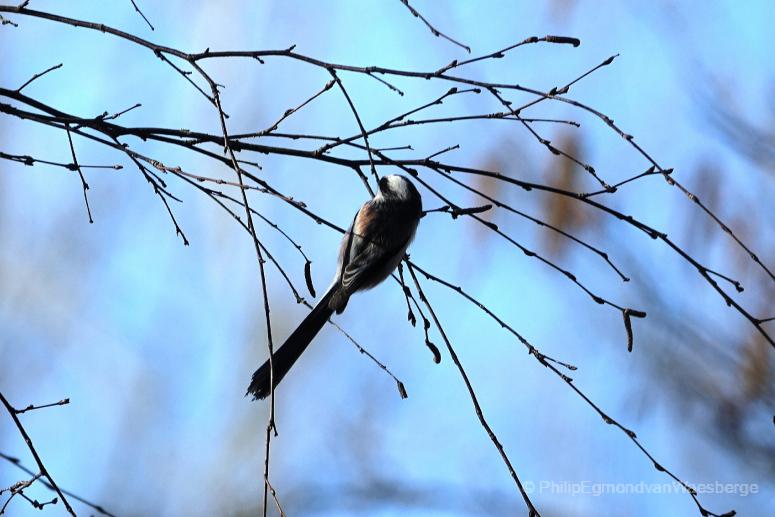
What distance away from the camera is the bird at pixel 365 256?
265 cm

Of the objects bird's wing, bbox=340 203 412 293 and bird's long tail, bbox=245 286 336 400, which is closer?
bird's long tail, bbox=245 286 336 400

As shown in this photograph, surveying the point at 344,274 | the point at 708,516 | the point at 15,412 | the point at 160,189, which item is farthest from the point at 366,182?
the point at 708,516

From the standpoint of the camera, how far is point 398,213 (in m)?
2.95

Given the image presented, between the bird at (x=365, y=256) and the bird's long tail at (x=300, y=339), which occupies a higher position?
the bird at (x=365, y=256)

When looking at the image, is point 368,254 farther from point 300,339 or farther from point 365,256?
point 300,339

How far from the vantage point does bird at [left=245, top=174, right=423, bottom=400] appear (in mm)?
2654

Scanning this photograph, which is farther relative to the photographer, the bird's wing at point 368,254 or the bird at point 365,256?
the bird's wing at point 368,254

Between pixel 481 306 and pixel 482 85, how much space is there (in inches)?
19.0

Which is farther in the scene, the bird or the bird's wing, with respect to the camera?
the bird's wing

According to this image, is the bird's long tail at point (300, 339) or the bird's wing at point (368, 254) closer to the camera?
the bird's long tail at point (300, 339)

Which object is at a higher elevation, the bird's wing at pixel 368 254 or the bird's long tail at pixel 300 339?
the bird's wing at pixel 368 254

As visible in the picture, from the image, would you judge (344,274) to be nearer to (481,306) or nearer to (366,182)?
(366,182)

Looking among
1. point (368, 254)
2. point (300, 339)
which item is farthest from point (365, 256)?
point (300, 339)

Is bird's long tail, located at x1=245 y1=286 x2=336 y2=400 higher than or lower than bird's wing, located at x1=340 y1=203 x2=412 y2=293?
lower
